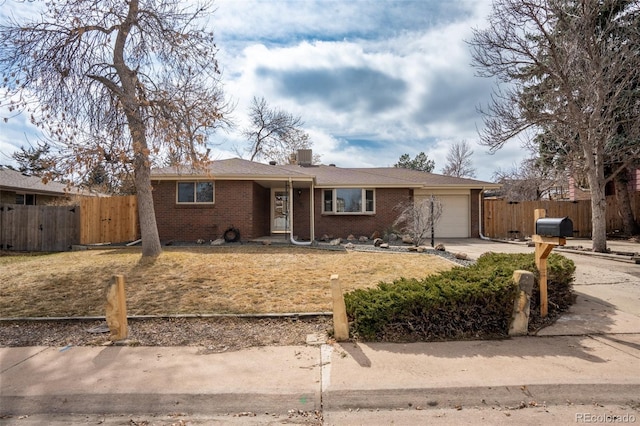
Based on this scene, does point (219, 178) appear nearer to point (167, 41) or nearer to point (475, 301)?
point (167, 41)

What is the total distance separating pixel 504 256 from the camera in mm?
Result: 6406

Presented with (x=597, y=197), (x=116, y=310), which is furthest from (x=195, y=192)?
(x=597, y=197)

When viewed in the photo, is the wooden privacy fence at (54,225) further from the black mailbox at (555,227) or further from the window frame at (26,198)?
the black mailbox at (555,227)

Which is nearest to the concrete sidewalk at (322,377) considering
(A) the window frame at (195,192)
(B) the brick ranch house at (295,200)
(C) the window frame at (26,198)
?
(B) the brick ranch house at (295,200)

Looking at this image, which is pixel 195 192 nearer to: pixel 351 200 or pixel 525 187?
pixel 351 200

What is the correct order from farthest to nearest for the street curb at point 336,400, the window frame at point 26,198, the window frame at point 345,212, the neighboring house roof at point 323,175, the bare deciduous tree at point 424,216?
the window frame at point 26,198, the window frame at point 345,212, the neighboring house roof at point 323,175, the bare deciduous tree at point 424,216, the street curb at point 336,400

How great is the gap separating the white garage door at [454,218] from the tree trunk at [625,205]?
7466 millimetres

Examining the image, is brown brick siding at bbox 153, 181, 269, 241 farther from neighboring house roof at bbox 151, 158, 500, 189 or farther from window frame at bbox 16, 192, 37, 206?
window frame at bbox 16, 192, 37, 206

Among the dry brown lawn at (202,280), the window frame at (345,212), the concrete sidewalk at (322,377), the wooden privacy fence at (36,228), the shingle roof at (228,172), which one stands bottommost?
the concrete sidewalk at (322,377)

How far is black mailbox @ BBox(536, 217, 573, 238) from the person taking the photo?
4.12m

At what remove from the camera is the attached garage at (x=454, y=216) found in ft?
56.4

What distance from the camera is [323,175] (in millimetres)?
17688

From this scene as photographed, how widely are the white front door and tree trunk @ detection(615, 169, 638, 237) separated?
52.9 feet

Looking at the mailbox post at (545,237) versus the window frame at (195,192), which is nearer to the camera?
the mailbox post at (545,237)
